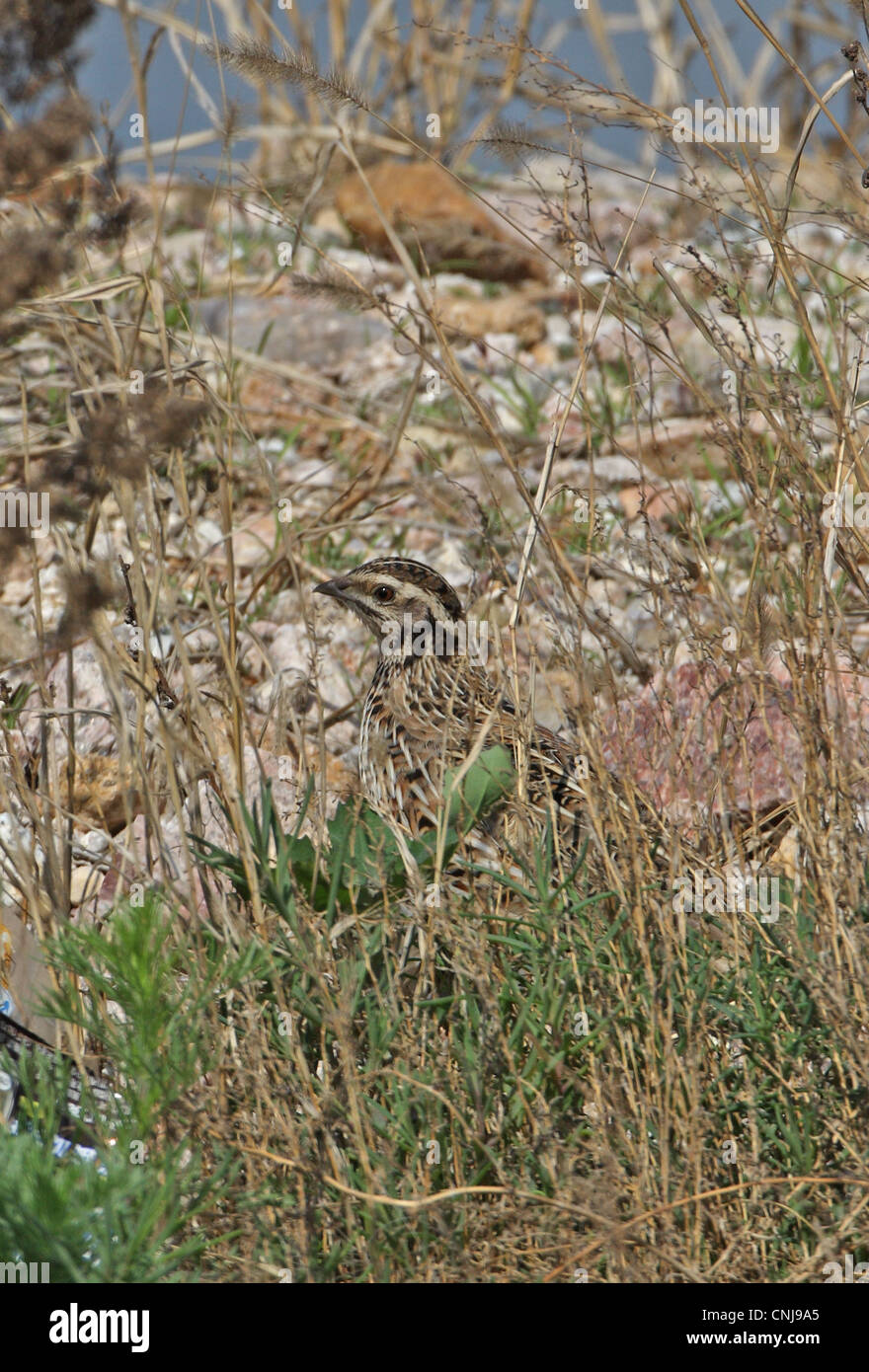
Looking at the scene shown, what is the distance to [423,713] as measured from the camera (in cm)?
442

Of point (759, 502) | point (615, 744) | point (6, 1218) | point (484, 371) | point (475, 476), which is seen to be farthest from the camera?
point (484, 371)

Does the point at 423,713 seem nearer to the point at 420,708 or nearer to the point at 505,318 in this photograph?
the point at 420,708

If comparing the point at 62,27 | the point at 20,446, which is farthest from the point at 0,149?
the point at 20,446

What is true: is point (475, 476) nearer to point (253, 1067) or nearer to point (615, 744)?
point (615, 744)

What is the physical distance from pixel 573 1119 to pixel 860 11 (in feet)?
7.80

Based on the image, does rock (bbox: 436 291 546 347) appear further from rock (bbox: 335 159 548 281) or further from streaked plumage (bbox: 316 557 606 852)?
streaked plumage (bbox: 316 557 606 852)

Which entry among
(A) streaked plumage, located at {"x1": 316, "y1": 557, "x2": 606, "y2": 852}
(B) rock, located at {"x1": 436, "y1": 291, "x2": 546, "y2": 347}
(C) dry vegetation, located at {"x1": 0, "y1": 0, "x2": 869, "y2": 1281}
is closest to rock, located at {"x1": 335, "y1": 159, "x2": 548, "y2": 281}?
(B) rock, located at {"x1": 436, "y1": 291, "x2": 546, "y2": 347}

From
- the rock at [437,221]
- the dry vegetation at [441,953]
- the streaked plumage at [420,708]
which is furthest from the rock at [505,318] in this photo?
the dry vegetation at [441,953]

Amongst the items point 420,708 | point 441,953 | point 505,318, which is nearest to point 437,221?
point 505,318

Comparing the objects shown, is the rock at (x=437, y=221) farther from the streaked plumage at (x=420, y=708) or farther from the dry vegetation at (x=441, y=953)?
the dry vegetation at (x=441, y=953)

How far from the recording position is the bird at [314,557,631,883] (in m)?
3.78

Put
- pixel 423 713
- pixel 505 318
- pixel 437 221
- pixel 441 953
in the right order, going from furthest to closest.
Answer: pixel 437 221
pixel 505 318
pixel 423 713
pixel 441 953

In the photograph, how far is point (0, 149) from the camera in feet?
7.54

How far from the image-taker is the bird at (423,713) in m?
3.78
